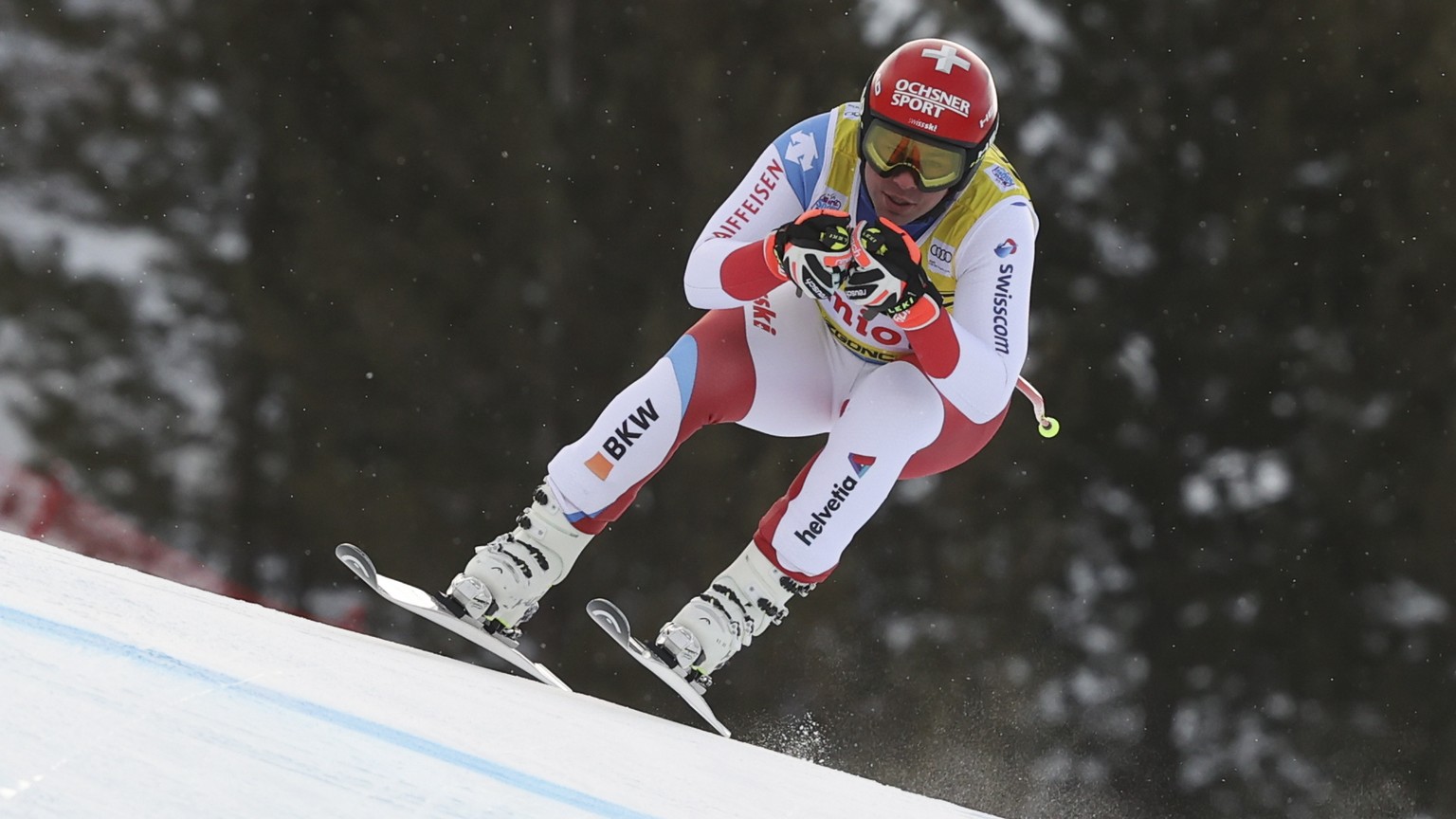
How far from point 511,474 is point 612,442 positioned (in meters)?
6.19

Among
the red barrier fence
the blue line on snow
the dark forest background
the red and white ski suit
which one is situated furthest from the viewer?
the red barrier fence

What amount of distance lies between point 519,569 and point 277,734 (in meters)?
1.60

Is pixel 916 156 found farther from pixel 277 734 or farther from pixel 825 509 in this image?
pixel 277 734

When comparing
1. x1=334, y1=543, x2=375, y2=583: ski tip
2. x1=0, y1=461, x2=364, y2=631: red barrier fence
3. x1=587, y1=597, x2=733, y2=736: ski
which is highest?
x1=334, y1=543, x2=375, y2=583: ski tip

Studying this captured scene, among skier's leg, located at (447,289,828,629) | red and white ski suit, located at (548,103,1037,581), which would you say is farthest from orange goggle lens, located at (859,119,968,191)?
skier's leg, located at (447,289,828,629)

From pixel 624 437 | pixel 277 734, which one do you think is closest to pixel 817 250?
pixel 624 437

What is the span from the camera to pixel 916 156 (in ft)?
10.0

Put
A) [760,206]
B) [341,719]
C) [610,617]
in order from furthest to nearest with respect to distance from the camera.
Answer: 1. [760,206]
2. [610,617]
3. [341,719]

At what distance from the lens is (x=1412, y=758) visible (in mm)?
8758

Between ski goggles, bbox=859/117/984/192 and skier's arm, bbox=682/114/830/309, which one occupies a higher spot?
ski goggles, bbox=859/117/984/192

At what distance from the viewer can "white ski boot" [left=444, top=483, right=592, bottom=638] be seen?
3322mm

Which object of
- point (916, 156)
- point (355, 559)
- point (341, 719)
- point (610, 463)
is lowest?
point (355, 559)

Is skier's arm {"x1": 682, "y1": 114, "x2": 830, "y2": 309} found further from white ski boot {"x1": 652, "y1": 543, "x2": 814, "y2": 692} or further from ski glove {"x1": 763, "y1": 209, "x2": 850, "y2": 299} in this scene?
white ski boot {"x1": 652, "y1": 543, "x2": 814, "y2": 692}

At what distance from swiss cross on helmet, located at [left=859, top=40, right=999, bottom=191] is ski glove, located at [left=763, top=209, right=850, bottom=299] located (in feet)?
0.77
